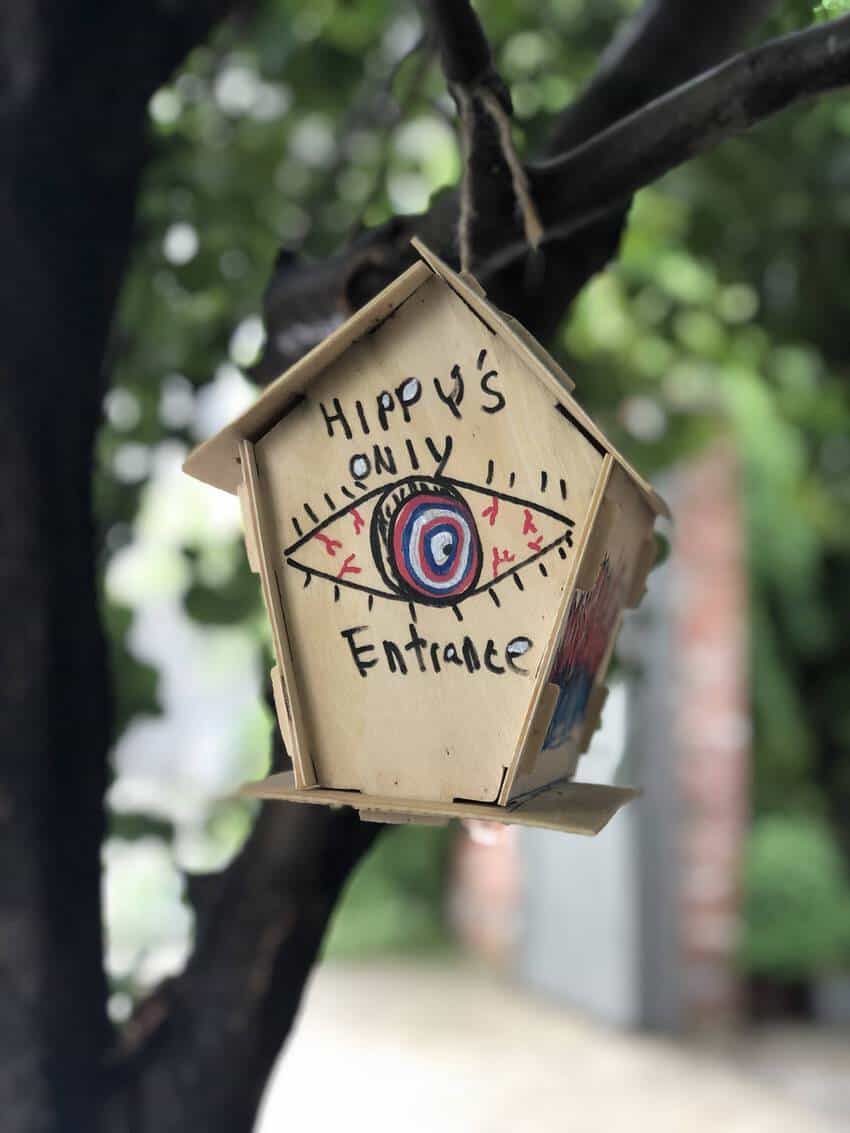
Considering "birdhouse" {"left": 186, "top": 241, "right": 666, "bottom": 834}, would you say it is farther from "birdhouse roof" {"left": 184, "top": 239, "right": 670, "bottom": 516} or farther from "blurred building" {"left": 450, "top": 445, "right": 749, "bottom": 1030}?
"blurred building" {"left": 450, "top": 445, "right": 749, "bottom": 1030}

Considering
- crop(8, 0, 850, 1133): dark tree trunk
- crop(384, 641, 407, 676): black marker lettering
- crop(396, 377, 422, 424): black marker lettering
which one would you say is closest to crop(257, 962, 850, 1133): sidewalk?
crop(8, 0, 850, 1133): dark tree trunk

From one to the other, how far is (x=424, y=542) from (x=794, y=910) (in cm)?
326

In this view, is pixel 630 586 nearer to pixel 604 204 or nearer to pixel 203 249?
pixel 604 204

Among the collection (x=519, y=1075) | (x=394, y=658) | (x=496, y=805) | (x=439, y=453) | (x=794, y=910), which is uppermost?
(x=439, y=453)

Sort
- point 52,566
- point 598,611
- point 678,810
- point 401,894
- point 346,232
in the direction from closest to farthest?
point 598,611 < point 52,566 < point 346,232 < point 678,810 < point 401,894

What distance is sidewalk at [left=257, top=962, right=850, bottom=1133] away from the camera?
2.77 metres

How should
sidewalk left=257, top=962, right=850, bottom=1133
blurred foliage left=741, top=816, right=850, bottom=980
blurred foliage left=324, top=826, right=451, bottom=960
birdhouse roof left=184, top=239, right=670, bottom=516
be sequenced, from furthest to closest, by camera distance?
1. blurred foliage left=324, top=826, right=451, bottom=960
2. blurred foliage left=741, top=816, right=850, bottom=980
3. sidewalk left=257, top=962, right=850, bottom=1133
4. birdhouse roof left=184, top=239, right=670, bottom=516

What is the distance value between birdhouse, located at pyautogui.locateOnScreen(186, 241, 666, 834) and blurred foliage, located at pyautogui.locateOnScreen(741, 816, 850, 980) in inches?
120

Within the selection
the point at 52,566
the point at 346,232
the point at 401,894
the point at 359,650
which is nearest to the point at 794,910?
the point at 401,894

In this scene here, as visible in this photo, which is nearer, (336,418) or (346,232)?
(336,418)

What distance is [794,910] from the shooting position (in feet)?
11.8

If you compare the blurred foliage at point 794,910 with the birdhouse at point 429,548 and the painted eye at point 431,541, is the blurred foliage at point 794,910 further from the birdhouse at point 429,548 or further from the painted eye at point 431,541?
the painted eye at point 431,541

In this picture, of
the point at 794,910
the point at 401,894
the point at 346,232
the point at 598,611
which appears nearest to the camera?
the point at 598,611

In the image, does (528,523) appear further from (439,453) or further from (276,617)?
(276,617)
